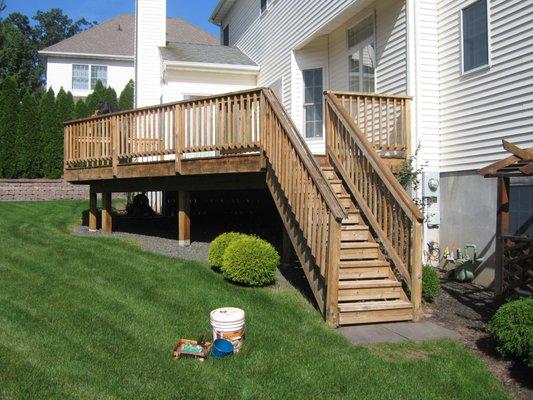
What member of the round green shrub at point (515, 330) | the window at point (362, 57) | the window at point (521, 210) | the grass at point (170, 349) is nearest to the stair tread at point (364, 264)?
the grass at point (170, 349)

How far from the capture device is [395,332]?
5863mm

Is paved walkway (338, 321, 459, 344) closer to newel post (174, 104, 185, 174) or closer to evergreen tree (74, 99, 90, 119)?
newel post (174, 104, 185, 174)

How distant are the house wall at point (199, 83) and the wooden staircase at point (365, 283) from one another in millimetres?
9157

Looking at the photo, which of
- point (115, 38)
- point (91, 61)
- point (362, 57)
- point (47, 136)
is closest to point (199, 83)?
point (362, 57)

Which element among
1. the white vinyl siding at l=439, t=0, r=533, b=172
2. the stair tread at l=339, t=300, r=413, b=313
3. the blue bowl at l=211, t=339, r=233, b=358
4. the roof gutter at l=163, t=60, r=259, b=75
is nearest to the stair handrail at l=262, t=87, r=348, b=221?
the stair tread at l=339, t=300, r=413, b=313

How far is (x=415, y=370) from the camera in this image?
15.7ft

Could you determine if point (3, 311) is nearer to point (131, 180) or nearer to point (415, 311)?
point (415, 311)

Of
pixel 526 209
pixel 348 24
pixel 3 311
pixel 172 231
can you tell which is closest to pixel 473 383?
pixel 526 209

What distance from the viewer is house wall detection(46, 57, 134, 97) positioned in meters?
28.2

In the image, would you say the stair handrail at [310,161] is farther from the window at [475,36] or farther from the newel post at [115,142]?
the newel post at [115,142]

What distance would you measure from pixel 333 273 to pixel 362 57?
672 cm

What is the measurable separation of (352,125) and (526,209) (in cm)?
285

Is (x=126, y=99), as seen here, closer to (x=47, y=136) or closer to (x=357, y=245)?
(x=47, y=136)

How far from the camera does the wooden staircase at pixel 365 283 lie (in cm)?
615
